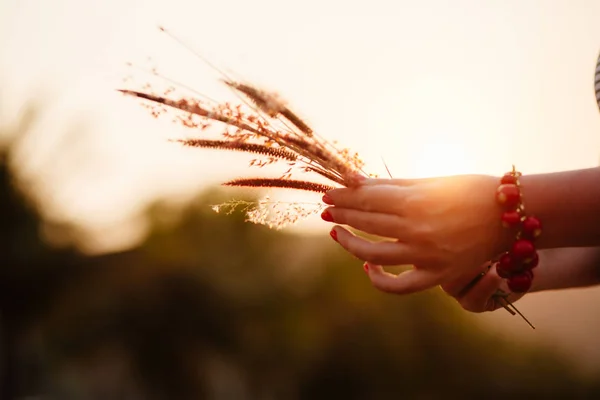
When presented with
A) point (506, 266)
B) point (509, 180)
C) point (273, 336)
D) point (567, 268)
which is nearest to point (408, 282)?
point (506, 266)

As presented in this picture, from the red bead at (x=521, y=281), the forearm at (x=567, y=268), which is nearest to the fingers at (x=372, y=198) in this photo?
the red bead at (x=521, y=281)

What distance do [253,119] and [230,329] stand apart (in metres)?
34.9

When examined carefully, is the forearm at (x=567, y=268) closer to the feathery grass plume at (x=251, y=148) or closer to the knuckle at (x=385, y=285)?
the knuckle at (x=385, y=285)

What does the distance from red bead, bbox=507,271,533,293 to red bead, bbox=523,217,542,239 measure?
0.22 m

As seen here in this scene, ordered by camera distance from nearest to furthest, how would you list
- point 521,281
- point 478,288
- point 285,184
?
point 521,281 < point 285,184 < point 478,288

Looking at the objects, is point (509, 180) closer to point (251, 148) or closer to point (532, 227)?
point (532, 227)

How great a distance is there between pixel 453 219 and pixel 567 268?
97cm

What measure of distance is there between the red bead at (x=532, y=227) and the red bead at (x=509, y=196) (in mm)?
64

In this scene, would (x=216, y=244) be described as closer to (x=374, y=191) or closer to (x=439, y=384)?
(x=439, y=384)

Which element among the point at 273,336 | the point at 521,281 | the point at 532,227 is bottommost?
the point at 273,336

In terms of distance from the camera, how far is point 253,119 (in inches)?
92.7

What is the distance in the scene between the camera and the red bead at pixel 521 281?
232cm

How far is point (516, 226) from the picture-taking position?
2.15 m

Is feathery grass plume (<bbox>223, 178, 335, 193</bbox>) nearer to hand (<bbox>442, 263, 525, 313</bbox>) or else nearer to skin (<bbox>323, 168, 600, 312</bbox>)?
skin (<bbox>323, 168, 600, 312</bbox>)
